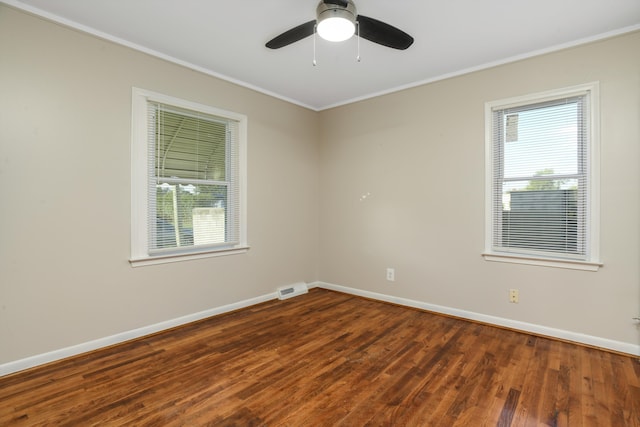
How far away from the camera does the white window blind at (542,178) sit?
285 centimetres

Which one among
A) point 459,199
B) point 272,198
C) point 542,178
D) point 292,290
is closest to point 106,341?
point 292,290

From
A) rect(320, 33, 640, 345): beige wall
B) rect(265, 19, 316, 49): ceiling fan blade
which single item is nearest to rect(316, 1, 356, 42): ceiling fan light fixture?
rect(265, 19, 316, 49): ceiling fan blade

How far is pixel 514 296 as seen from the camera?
3135 millimetres

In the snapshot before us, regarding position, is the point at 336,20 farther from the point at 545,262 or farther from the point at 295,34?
the point at 545,262

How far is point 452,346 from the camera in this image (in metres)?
2.79

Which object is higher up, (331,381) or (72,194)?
(72,194)

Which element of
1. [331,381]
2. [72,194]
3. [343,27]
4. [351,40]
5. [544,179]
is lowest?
[331,381]

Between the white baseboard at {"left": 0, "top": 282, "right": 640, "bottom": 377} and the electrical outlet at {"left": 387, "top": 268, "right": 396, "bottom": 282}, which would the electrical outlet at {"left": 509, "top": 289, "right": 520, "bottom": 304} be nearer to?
the white baseboard at {"left": 0, "top": 282, "right": 640, "bottom": 377}

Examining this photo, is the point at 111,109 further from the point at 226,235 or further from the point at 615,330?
the point at 615,330

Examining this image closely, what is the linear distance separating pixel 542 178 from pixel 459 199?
0.75 metres

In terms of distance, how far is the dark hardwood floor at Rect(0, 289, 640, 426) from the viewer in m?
1.87

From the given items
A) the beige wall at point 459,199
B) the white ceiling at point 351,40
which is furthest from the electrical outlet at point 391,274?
the white ceiling at point 351,40

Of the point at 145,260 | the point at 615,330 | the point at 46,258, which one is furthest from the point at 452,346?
the point at 46,258

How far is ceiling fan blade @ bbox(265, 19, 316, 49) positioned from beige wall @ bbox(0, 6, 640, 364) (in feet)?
4.57
